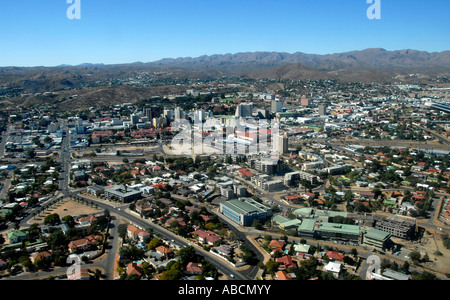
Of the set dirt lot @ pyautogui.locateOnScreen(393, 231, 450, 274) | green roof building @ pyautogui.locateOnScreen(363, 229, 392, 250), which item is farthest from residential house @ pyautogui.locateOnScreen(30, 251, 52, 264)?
dirt lot @ pyautogui.locateOnScreen(393, 231, 450, 274)

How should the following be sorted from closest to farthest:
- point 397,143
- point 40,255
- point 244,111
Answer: point 40,255
point 397,143
point 244,111

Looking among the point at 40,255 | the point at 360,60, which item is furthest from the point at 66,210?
the point at 360,60

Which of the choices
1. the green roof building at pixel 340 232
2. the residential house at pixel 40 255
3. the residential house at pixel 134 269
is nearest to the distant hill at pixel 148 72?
the residential house at pixel 40 255

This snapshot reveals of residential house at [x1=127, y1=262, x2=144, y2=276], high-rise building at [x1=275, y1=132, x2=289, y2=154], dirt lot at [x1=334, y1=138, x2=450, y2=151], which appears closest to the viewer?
residential house at [x1=127, y1=262, x2=144, y2=276]

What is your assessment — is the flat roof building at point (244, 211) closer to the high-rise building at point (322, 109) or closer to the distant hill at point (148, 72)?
the high-rise building at point (322, 109)

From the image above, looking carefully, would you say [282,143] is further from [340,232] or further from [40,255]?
[40,255]

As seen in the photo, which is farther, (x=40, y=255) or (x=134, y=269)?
(x=40, y=255)

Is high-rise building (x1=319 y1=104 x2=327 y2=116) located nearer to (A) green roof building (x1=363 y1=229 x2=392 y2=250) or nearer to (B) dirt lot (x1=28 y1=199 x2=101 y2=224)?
(A) green roof building (x1=363 y1=229 x2=392 y2=250)

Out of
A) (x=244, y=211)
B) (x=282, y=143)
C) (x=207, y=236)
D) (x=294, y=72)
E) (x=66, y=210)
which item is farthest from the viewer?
(x=294, y=72)

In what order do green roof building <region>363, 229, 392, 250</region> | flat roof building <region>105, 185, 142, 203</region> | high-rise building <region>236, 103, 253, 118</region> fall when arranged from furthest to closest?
1. high-rise building <region>236, 103, 253, 118</region>
2. flat roof building <region>105, 185, 142, 203</region>
3. green roof building <region>363, 229, 392, 250</region>
